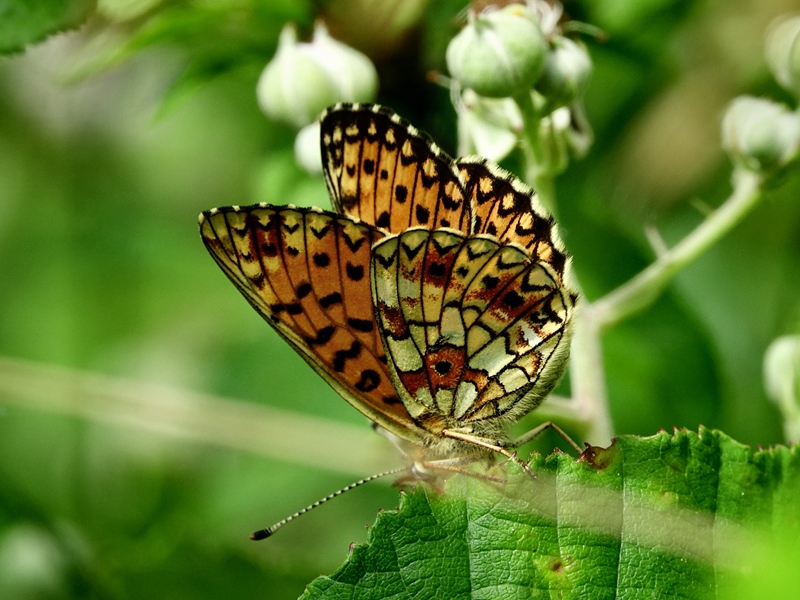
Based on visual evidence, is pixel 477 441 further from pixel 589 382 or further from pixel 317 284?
pixel 317 284

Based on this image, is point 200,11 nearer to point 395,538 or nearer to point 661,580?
point 395,538

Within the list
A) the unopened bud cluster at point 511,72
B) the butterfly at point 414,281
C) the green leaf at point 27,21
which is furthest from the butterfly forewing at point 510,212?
the green leaf at point 27,21

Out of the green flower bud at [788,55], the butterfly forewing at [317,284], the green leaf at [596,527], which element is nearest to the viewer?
the green leaf at [596,527]

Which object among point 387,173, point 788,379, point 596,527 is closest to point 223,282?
point 387,173

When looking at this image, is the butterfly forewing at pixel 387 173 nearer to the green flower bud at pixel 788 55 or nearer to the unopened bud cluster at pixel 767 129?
the unopened bud cluster at pixel 767 129

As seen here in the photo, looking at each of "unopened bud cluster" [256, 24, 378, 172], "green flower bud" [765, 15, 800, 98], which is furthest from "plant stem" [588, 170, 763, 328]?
"unopened bud cluster" [256, 24, 378, 172]
